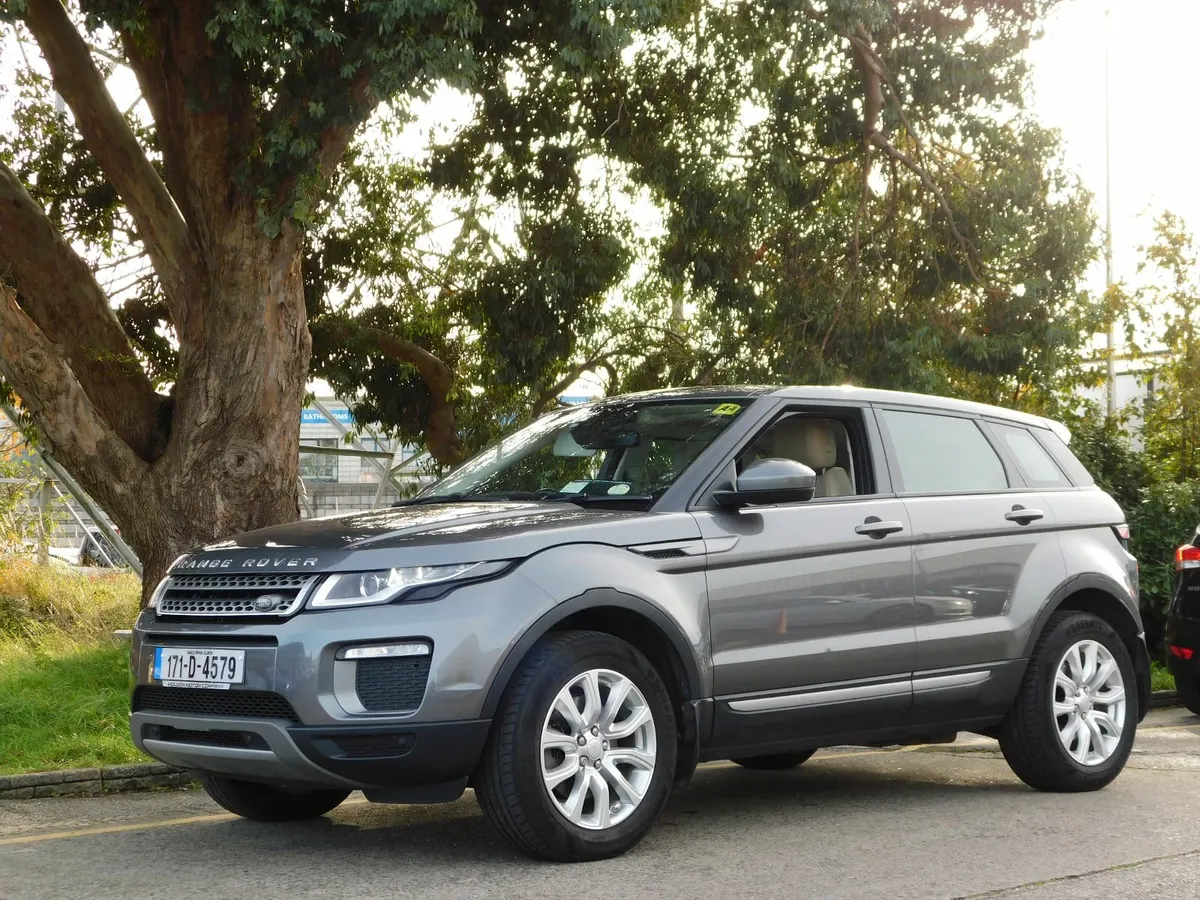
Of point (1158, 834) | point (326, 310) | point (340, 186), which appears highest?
point (340, 186)

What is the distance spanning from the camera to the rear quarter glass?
7664 millimetres

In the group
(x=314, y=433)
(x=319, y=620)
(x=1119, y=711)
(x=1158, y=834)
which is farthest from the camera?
(x=314, y=433)

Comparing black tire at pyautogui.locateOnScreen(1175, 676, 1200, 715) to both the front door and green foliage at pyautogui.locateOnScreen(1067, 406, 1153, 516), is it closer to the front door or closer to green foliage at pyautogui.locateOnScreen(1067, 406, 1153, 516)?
green foliage at pyautogui.locateOnScreen(1067, 406, 1153, 516)

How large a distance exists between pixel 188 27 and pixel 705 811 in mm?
6807

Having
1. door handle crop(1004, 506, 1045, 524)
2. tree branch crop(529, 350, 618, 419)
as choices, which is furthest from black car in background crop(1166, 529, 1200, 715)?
tree branch crop(529, 350, 618, 419)

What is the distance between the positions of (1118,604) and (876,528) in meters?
1.85

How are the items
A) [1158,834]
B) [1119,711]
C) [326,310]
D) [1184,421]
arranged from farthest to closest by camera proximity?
[1184,421], [326,310], [1119,711], [1158,834]

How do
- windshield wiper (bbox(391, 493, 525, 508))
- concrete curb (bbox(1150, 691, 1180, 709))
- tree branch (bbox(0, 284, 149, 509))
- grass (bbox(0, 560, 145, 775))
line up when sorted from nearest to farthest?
1. windshield wiper (bbox(391, 493, 525, 508))
2. grass (bbox(0, 560, 145, 775))
3. tree branch (bbox(0, 284, 149, 509))
4. concrete curb (bbox(1150, 691, 1180, 709))

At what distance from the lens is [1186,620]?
10078 millimetres

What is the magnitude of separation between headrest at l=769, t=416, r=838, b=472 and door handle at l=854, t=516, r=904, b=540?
337 mm

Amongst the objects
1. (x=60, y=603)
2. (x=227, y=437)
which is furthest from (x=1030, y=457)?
(x=60, y=603)

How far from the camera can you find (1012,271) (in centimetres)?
1498

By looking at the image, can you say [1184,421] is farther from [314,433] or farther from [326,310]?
[314,433]

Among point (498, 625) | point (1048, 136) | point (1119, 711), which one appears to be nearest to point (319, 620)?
point (498, 625)
